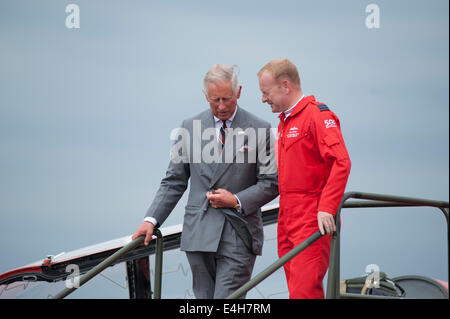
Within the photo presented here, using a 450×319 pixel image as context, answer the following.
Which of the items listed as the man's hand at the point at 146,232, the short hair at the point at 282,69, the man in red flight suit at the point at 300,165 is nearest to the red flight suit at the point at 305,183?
the man in red flight suit at the point at 300,165

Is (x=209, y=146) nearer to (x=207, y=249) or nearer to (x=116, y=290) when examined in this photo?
(x=207, y=249)

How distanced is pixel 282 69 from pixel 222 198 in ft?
1.95

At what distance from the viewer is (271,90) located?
2.53 metres

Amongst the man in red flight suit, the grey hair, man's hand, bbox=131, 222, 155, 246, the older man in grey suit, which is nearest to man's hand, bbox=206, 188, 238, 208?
the older man in grey suit

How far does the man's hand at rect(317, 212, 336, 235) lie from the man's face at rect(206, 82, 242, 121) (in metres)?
0.66

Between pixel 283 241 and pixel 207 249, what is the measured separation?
0.32 meters

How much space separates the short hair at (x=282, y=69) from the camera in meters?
2.51

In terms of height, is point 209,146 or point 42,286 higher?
point 209,146

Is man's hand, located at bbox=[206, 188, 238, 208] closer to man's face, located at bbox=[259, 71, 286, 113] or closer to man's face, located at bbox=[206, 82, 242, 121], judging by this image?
man's face, located at bbox=[206, 82, 242, 121]

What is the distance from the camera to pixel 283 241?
2.58 metres

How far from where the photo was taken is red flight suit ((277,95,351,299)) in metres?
2.45

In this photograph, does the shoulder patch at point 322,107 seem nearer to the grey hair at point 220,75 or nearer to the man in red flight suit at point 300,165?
the man in red flight suit at point 300,165
